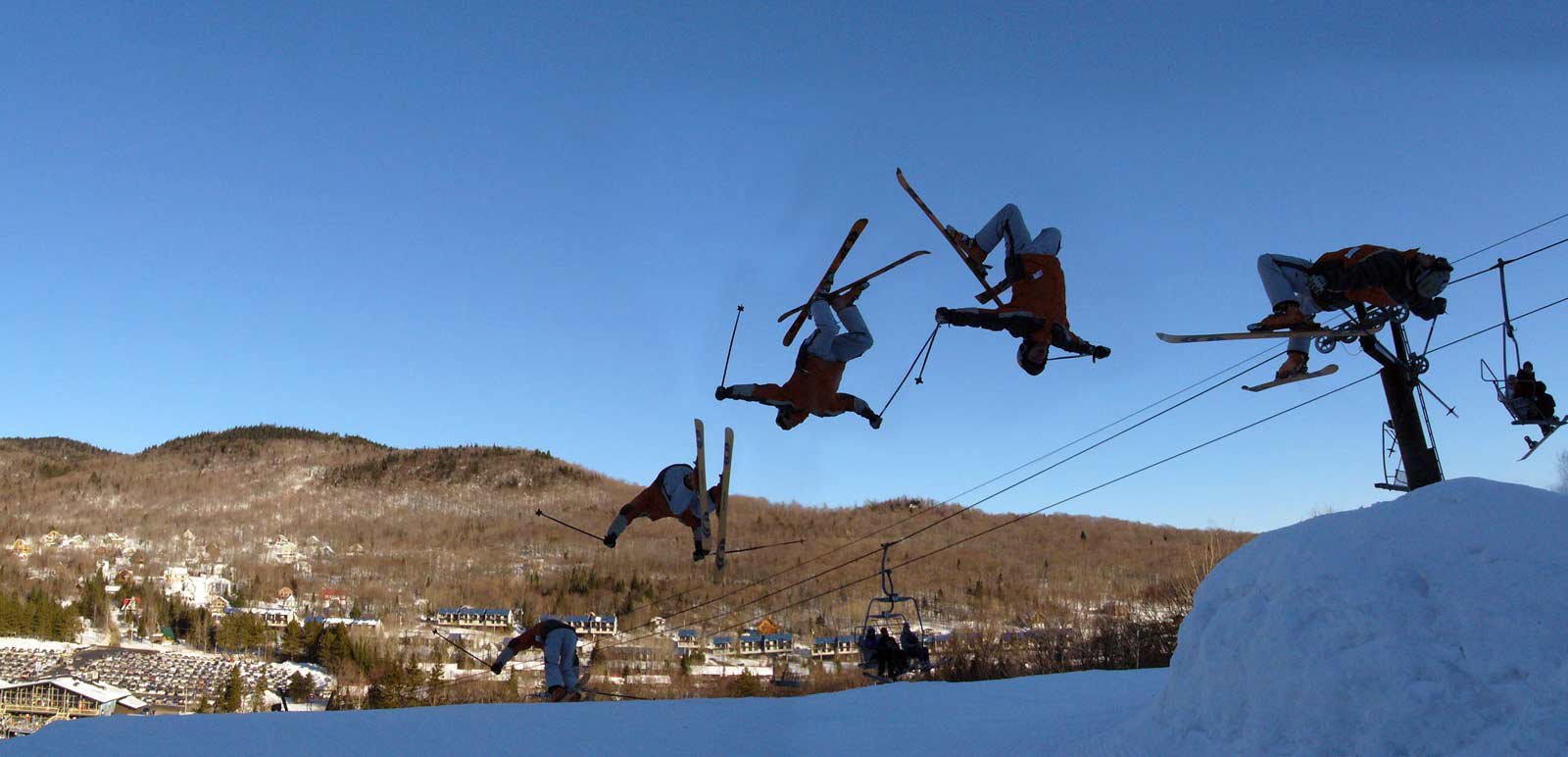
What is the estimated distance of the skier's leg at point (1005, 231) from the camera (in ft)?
29.2

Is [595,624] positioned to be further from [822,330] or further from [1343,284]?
[1343,284]

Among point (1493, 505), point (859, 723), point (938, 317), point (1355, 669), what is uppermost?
point (938, 317)

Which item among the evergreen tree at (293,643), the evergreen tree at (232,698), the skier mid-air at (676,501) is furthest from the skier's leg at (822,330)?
the evergreen tree at (293,643)

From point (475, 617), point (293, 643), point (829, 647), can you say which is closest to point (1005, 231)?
point (829, 647)

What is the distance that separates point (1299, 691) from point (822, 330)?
5.79 meters

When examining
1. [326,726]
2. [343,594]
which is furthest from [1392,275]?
[343,594]

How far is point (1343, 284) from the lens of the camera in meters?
8.35

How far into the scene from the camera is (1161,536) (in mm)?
56438

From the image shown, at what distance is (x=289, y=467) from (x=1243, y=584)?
8259 centimetres

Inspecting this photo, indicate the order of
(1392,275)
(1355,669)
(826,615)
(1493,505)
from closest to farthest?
(1355,669) < (1493,505) < (1392,275) < (826,615)

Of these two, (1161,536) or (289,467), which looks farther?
(289,467)

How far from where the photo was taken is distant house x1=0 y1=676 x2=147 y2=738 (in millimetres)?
26281

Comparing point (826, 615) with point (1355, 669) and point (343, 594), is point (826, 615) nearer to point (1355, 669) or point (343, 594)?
point (343, 594)

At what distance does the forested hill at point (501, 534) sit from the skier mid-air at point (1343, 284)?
23576 millimetres
